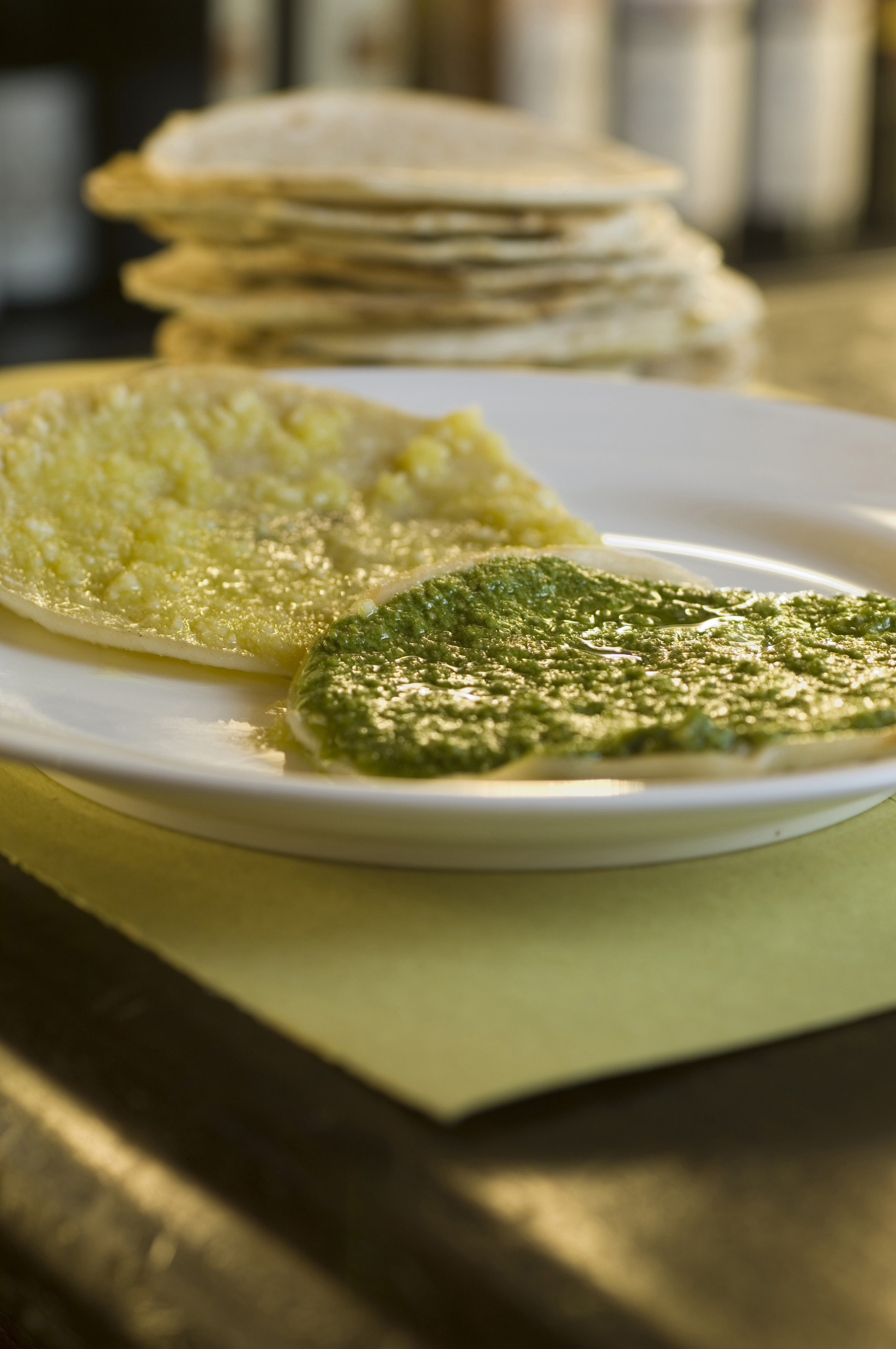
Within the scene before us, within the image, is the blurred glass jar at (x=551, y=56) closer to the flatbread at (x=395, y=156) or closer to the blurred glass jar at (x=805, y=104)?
the blurred glass jar at (x=805, y=104)

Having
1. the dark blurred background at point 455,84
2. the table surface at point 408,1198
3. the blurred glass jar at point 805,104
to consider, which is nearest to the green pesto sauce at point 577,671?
the table surface at point 408,1198

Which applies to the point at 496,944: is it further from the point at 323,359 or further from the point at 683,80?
the point at 683,80

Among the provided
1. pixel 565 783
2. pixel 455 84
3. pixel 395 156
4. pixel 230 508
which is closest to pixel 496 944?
pixel 565 783

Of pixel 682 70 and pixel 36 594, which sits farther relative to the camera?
pixel 682 70

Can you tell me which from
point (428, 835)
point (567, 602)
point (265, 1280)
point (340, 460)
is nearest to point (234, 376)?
point (340, 460)

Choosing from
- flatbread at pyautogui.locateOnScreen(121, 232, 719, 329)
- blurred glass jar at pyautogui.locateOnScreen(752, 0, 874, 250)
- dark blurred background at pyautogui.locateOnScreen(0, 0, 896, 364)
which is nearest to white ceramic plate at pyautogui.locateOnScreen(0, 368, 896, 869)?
flatbread at pyautogui.locateOnScreen(121, 232, 719, 329)

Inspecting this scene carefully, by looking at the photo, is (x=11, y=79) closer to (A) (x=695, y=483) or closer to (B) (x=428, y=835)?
(A) (x=695, y=483)
